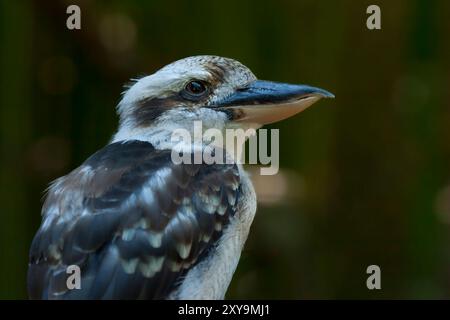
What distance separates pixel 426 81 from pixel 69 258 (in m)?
1.96

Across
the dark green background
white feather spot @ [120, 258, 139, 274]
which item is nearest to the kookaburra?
white feather spot @ [120, 258, 139, 274]

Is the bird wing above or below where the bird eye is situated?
below

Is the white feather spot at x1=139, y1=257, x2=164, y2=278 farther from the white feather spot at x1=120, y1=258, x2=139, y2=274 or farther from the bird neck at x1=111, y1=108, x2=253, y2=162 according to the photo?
the bird neck at x1=111, y1=108, x2=253, y2=162

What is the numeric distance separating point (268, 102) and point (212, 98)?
15 centimetres

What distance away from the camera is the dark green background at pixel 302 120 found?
346 cm

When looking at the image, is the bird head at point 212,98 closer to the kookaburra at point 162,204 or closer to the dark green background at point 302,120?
the kookaburra at point 162,204

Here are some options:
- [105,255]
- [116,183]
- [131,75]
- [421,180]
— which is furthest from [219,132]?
[421,180]

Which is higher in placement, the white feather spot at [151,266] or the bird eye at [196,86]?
the bird eye at [196,86]

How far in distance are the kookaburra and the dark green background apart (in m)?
1.00

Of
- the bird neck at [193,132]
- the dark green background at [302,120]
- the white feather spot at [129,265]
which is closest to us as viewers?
the white feather spot at [129,265]

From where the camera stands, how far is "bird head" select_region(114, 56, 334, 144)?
242cm

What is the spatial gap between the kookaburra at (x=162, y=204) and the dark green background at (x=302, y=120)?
1.00 meters

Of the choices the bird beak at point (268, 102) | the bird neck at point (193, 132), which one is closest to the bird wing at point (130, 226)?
the bird neck at point (193, 132)

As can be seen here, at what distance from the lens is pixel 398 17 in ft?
11.9
